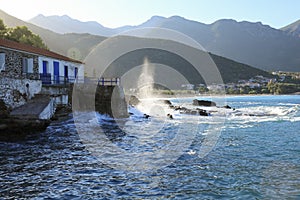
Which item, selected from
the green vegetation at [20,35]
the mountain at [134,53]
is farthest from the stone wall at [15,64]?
the mountain at [134,53]

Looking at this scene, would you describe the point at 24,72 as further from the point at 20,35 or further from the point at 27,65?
the point at 20,35

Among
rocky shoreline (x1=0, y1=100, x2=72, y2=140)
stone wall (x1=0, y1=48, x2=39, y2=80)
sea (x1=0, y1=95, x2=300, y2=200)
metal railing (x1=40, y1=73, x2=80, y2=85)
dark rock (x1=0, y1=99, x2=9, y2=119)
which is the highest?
stone wall (x1=0, y1=48, x2=39, y2=80)

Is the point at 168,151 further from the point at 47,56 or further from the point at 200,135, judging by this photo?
the point at 47,56

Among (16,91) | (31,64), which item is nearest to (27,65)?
(31,64)

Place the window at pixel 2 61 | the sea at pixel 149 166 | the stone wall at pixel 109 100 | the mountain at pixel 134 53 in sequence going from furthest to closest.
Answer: the mountain at pixel 134 53, the stone wall at pixel 109 100, the window at pixel 2 61, the sea at pixel 149 166

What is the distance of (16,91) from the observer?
69.7ft

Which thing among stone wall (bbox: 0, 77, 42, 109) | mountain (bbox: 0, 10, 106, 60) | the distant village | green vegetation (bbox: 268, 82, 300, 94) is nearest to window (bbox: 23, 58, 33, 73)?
stone wall (bbox: 0, 77, 42, 109)

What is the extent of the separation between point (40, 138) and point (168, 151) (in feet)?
25.8

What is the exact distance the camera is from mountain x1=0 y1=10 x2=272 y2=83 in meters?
132

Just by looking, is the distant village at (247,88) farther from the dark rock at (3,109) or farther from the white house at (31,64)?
the dark rock at (3,109)

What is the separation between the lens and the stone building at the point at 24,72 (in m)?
20.7

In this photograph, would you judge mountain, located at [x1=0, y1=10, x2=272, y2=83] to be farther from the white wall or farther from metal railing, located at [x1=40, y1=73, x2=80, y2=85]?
metal railing, located at [x1=40, y1=73, x2=80, y2=85]

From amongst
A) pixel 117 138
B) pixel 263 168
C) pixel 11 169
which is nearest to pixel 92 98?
pixel 117 138

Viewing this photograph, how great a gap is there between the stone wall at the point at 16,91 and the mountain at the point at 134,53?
98747mm
